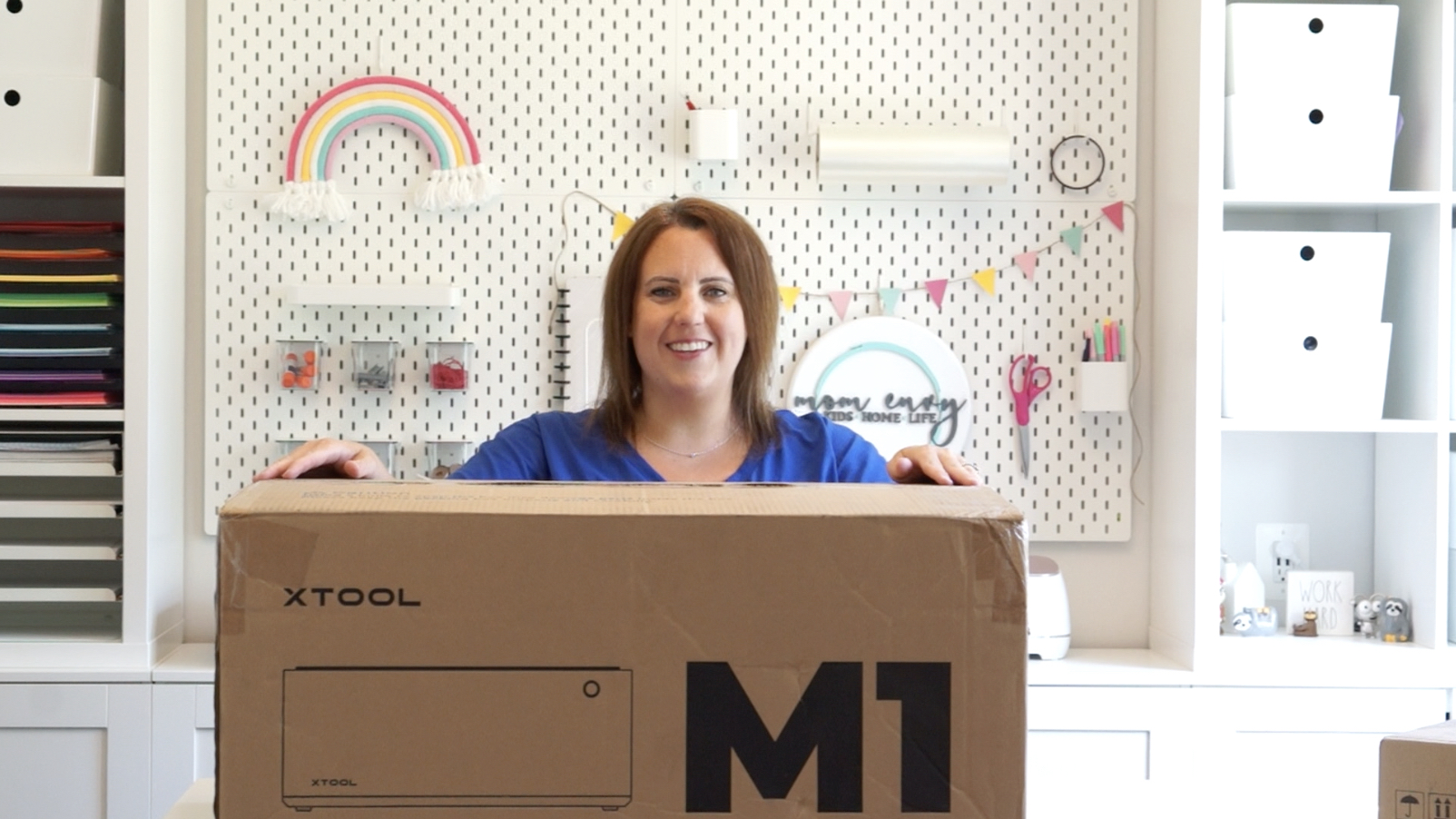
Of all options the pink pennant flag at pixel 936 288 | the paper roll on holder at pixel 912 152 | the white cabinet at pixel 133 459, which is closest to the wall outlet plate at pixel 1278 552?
the pink pennant flag at pixel 936 288

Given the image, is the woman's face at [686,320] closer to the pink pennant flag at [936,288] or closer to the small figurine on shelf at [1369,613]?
the pink pennant flag at [936,288]

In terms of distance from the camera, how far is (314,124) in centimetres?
262

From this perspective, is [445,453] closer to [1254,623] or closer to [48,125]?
[48,125]

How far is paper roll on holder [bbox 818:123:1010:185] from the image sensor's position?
2607mm

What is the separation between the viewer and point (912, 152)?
2605 millimetres

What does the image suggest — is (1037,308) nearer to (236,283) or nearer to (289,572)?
(236,283)

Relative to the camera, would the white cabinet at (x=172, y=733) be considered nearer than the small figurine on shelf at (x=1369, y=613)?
Yes

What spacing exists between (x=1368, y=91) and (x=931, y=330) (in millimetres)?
920

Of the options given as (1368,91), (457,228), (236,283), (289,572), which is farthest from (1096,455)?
(289,572)

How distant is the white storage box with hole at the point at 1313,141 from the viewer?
252cm

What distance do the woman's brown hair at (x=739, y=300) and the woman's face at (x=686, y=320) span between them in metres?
0.01

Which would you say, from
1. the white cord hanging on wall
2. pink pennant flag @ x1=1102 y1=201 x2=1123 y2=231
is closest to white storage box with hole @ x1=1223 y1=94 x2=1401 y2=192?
pink pennant flag @ x1=1102 y1=201 x2=1123 y2=231

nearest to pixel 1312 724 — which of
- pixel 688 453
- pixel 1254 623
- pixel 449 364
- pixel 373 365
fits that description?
pixel 1254 623

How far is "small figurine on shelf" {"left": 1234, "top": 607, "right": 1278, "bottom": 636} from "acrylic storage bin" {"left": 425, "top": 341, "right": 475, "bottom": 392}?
157 cm
